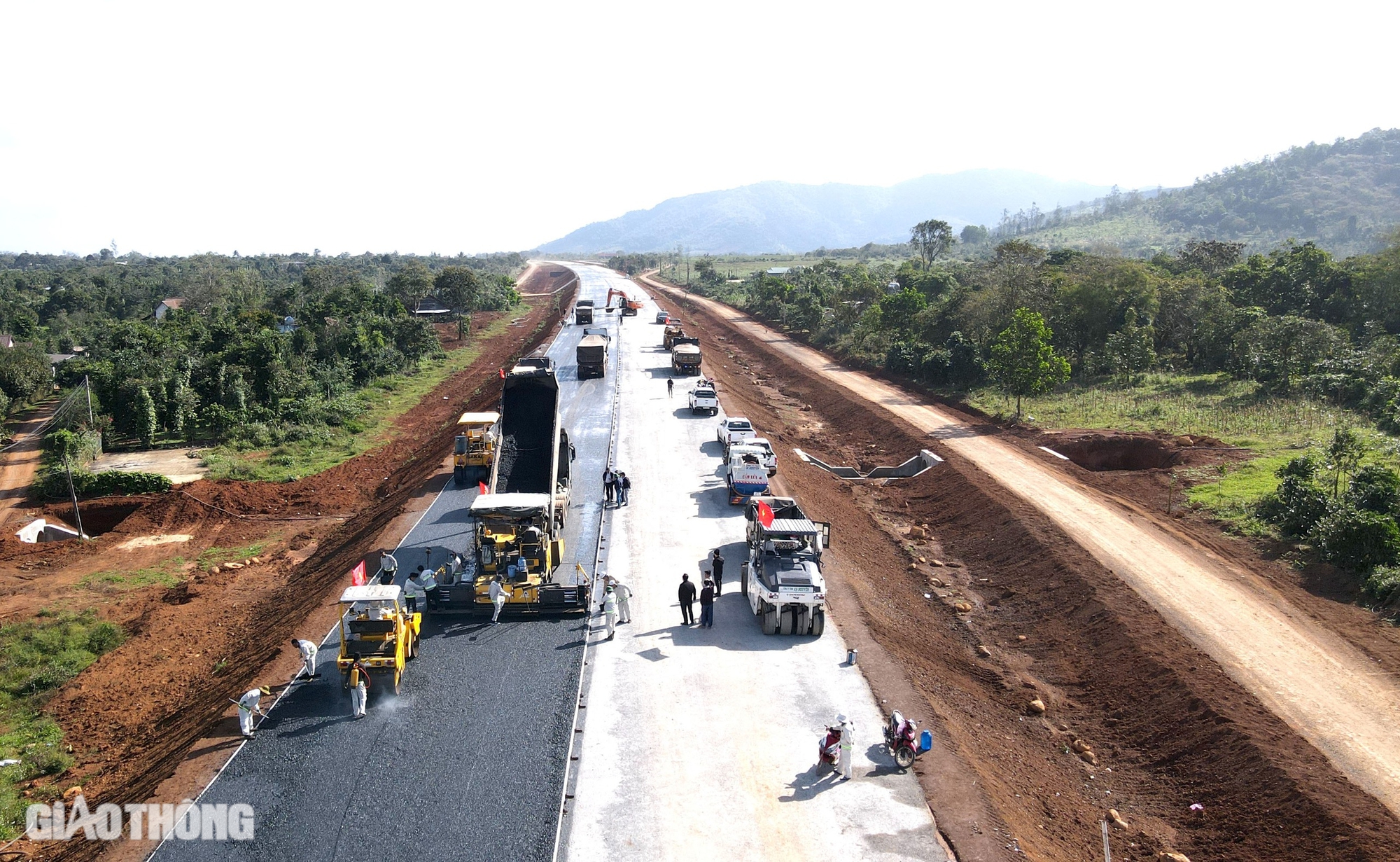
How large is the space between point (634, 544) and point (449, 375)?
130 ft

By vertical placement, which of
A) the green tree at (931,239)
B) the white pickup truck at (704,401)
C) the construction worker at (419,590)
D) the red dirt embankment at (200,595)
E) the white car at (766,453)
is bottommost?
the red dirt embankment at (200,595)

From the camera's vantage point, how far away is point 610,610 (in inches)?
787

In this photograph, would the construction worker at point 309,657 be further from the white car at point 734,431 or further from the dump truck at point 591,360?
the dump truck at point 591,360

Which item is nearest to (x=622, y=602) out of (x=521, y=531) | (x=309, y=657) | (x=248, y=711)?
(x=521, y=531)

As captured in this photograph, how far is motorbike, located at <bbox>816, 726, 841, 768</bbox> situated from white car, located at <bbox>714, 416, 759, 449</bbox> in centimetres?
1914

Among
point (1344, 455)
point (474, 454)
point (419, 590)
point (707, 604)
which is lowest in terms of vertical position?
point (707, 604)

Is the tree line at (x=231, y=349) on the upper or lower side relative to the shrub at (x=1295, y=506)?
upper

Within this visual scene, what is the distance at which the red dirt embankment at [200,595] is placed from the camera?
1781 cm

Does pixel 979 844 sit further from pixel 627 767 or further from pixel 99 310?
pixel 99 310

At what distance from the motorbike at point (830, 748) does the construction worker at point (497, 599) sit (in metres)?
8.80

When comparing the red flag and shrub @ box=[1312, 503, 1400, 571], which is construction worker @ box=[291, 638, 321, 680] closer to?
the red flag

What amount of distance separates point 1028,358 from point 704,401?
1615cm

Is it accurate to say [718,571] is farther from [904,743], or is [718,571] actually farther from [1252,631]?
[1252,631]

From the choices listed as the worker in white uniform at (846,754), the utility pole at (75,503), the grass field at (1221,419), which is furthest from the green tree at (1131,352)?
the utility pole at (75,503)
